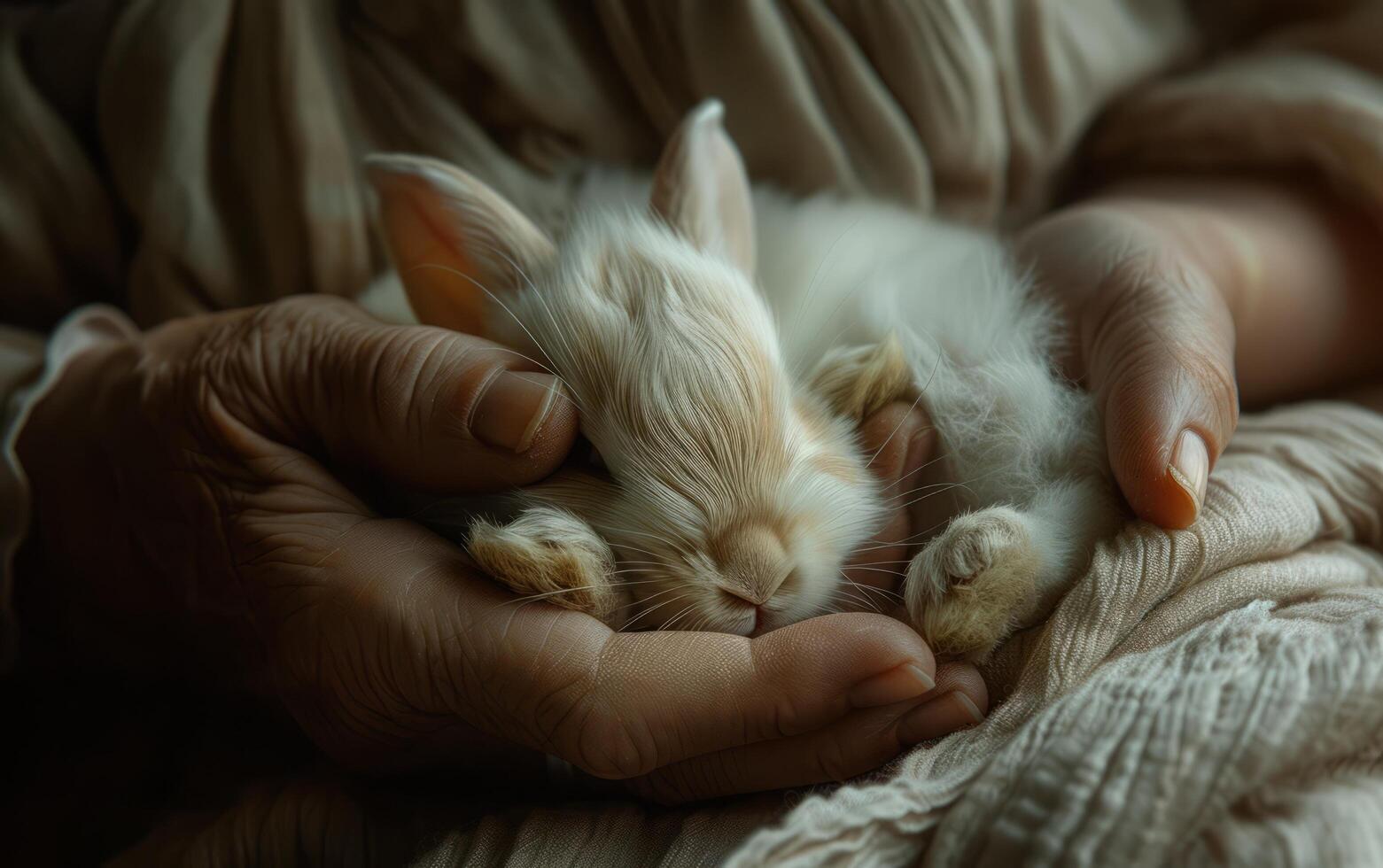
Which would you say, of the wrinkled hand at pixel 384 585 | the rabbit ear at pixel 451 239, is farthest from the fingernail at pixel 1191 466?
the rabbit ear at pixel 451 239

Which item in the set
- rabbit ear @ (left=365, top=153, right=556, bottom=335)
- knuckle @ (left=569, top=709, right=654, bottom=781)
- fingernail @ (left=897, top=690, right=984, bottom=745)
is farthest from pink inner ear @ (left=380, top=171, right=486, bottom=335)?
fingernail @ (left=897, top=690, right=984, bottom=745)

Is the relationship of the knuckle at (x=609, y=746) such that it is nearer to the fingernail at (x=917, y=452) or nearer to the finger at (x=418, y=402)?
the finger at (x=418, y=402)

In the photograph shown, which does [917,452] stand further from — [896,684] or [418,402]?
[418,402]

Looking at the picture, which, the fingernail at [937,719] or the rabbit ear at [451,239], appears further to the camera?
the rabbit ear at [451,239]

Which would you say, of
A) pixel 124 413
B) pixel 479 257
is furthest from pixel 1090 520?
pixel 124 413

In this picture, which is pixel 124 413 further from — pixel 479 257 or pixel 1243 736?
pixel 1243 736

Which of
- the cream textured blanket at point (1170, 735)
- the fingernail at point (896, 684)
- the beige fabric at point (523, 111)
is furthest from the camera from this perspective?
the beige fabric at point (523, 111)
